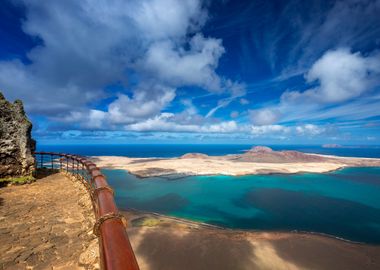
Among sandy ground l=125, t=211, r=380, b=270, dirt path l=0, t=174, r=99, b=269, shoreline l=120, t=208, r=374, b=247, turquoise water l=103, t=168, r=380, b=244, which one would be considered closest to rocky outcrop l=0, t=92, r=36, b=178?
dirt path l=0, t=174, r=99, b=269

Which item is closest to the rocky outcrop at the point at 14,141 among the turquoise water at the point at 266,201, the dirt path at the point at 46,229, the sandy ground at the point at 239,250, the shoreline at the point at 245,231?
the dirt path at the point at 46,229

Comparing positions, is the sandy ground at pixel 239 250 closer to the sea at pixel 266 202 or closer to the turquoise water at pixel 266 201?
the sea at pixel 266 202

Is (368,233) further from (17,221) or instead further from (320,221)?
(17,221)

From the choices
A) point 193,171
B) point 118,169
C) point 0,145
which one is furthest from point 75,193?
point 118,169

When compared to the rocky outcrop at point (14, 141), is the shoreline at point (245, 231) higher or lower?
lower

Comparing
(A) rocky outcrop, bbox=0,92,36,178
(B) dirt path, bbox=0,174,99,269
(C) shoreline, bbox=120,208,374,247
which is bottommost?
(C) shoreline, bbox=120,208,374,247

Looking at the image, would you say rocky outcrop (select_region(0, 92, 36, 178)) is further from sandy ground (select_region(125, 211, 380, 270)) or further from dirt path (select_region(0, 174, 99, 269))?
sandy ground (select_region(125, 211, 380, 270))

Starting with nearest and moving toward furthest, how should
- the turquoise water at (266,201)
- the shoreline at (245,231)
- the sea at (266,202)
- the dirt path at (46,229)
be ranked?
the dirt path at (46,229) → the shoreline at (245,231) → the sea at (266,202) → the turquoise water at (266,201)
